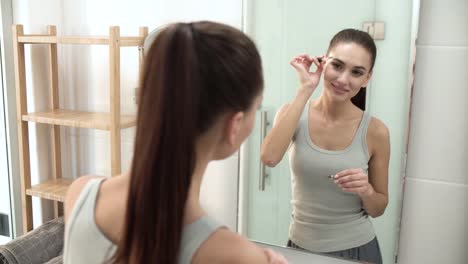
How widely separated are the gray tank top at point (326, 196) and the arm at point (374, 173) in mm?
14

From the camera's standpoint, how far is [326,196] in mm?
1037

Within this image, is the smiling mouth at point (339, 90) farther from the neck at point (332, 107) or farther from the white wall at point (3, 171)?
the white wall at point (3, 171)

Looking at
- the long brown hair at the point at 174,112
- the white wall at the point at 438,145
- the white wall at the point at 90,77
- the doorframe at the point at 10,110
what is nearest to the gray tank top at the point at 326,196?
the white wall at the point at 438,145

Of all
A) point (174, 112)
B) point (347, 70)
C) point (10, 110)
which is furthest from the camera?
point (10, 110)

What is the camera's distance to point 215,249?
0.48 meters

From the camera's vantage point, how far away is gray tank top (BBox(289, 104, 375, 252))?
100 cm

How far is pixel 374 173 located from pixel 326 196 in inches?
4.8

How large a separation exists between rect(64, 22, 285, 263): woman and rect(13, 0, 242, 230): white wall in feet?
2.20

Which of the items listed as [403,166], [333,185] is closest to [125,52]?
[333,185]

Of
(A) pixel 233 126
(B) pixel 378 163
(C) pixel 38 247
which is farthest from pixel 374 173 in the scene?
(C) pixel 38 247

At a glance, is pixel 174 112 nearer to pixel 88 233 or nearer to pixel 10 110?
pixel 88 233

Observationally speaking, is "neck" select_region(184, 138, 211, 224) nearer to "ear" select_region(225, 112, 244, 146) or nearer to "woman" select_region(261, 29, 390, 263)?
"ear" select_region(225, 112, 244, 146)

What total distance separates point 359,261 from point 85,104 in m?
0.91

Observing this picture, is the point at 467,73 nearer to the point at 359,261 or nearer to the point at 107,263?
the point at 359,261
